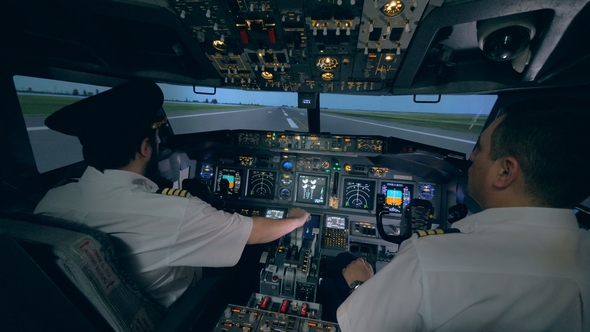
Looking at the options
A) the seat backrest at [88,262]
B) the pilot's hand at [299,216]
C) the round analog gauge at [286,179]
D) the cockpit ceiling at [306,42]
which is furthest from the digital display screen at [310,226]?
the seat backrest at [88,262]

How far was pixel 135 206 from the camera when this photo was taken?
1.11m

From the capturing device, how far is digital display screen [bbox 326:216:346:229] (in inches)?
116

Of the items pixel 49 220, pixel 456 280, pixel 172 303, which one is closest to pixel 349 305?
pixel 456 280

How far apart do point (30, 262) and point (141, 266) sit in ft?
1.62

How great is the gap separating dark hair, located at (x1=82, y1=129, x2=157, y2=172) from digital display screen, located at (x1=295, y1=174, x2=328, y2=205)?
6.87ft

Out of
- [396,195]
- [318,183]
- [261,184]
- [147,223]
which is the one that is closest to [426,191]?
[396,195]

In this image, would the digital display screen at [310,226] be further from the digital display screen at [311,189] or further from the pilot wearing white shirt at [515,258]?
the pilot wearing white shirt at [515,258]

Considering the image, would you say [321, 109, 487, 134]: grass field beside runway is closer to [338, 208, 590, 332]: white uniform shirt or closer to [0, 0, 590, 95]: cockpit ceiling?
[0, 0, 590, 95]: cockpit ceiling

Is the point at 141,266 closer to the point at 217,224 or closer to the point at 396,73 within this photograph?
the point at 217,224

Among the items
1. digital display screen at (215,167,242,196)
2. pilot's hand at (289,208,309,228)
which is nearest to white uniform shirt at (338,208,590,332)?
pilot's hand at (289,208,309,228)

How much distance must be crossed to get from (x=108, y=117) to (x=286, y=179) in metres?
2.17

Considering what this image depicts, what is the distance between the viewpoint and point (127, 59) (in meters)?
2.42

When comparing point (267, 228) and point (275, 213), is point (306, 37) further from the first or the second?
point (275, 213)

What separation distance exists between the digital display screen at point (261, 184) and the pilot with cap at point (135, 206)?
182 centimetres
